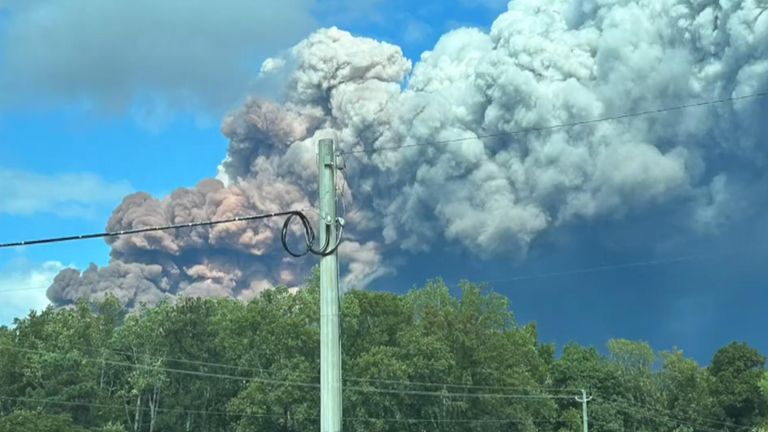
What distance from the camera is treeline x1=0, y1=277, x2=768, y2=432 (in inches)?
2409

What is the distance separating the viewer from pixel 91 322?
77125 millimetres

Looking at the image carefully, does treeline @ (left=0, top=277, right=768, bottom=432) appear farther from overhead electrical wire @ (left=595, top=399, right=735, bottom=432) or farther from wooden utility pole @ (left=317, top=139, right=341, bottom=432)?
wooden utility pole @ (left=317, top=139, right=341, bottom=432)

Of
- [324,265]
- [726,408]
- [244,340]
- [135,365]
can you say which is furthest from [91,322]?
[324,265]

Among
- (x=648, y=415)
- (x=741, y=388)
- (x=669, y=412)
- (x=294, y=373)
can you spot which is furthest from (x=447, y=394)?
(x=741, y=388)

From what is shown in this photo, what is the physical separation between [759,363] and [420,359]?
41.6 m

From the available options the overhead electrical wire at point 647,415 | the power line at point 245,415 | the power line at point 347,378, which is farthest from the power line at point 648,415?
the power line at point 245,415

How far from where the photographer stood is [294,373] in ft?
199

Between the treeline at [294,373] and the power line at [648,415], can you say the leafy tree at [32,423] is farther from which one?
the power line at [648,415]

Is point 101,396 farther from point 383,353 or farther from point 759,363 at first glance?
point 759,363

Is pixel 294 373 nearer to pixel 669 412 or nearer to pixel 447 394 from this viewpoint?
pixel 447 394

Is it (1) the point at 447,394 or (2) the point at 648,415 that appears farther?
(2) the point at 648,415

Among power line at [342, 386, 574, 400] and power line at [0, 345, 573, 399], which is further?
power line at [0, 345, 573, 399]

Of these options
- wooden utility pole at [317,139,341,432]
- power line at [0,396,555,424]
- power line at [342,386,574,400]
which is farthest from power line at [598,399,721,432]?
wooden utility pole at [317,139,341,432]

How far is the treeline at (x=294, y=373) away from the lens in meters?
61.2
